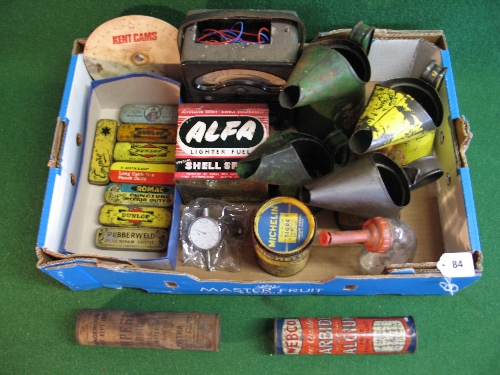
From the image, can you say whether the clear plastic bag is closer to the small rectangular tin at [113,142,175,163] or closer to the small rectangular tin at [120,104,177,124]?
the small rectangular tin at [113,142,175,163]

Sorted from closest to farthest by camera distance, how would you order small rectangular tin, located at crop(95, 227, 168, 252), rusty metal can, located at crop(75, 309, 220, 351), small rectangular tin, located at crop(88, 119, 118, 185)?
rusty metal can, located at crop(75, 309, 220, 351)
small rectangular tin, located at crop(95, 227, 168, 252)
small rectangular tin, located at crop(88, 119, 118, 185)

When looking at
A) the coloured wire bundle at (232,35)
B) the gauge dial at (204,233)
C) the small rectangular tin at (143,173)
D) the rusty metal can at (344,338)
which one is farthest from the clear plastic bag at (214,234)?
the coloured wire bundle at (232,35)

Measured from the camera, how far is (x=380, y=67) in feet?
5.35

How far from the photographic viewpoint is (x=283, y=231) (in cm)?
128

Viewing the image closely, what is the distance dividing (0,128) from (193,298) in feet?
3.04

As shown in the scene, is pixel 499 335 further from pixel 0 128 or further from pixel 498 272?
pixel 0 128

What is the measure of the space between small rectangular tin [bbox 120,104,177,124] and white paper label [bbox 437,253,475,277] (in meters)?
0.92

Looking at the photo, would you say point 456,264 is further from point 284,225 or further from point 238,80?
point 238,80

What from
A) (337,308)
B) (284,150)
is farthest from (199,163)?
(337,308)

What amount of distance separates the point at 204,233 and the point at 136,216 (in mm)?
249

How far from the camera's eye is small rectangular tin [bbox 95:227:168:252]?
1473mm

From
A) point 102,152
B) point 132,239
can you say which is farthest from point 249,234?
point 102,152

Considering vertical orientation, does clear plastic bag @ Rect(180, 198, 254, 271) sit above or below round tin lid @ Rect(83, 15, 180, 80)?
below

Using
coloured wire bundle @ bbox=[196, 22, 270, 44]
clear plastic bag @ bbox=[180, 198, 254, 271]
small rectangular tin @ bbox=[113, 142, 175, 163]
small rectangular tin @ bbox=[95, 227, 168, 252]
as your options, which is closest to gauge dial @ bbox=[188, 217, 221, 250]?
clear plastic bag @ bbox=[180, 198, 254, 271]
